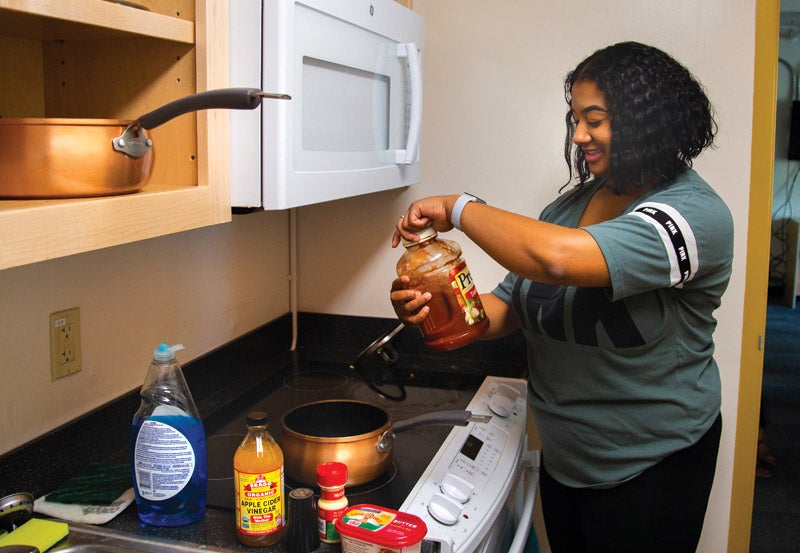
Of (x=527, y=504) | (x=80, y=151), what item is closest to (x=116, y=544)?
(x=80, y=151)

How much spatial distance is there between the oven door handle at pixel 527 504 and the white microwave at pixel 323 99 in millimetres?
680

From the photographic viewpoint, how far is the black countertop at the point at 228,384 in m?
1.23

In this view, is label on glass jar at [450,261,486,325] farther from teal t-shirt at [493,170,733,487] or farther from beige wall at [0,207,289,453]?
beige wall at [0,207,289,453]

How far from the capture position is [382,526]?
1093 millimetres

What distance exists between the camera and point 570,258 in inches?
48.2

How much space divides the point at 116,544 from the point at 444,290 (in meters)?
0.65

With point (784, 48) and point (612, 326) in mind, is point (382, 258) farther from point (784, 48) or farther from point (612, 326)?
point (784, 48)

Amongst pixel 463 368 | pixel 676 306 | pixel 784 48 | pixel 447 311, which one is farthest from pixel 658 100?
pixel 784 48

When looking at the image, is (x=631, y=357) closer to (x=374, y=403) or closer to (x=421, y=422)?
(x=421, y=422)

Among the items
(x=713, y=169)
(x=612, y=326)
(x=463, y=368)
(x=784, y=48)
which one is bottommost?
(x=463, y=368)

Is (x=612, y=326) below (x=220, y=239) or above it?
below

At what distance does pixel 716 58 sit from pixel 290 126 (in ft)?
3.71

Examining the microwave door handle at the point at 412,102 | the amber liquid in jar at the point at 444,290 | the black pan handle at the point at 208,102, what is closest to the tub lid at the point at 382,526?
the amber liquid in jar at the point at 444,290

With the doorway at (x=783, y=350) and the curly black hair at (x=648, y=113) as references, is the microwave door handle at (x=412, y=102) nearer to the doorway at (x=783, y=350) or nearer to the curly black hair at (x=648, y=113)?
the curly black hair at (x=648, y=113)
